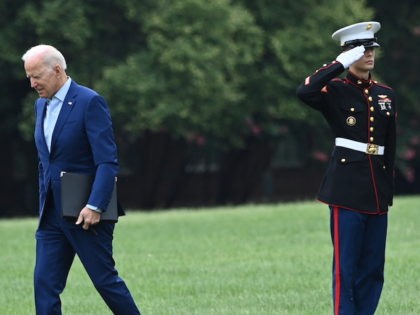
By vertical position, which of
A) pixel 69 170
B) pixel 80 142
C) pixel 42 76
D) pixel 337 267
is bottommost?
pixel 337 267

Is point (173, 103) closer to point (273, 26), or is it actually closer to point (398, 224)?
point (273, 26)

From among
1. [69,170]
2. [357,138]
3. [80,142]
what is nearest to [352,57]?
[357,138]

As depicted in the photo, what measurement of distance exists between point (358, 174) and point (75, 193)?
5.70ft

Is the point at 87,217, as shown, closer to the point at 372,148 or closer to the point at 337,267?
the point at 337,267

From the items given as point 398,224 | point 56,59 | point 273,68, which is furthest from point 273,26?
point 56,59

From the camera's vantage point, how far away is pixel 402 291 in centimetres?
962

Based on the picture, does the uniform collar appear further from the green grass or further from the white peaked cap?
the green grass

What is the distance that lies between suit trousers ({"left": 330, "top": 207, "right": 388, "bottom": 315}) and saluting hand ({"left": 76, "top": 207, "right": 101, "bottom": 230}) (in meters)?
1.47

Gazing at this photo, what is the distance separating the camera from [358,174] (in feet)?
23.7

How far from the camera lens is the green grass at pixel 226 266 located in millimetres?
9219

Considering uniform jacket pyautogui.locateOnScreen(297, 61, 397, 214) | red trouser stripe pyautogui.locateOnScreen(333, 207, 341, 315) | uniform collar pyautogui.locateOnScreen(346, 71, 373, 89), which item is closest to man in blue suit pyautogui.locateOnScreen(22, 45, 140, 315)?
red trouser stripe pyautogui.locateOnScreen(333, 207, 341, 315)

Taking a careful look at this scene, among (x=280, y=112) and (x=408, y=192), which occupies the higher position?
(x=280, y=112)

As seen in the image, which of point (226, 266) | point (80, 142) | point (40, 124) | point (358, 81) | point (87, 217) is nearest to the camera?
point (87, 217)

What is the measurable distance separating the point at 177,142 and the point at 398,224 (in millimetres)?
18899
